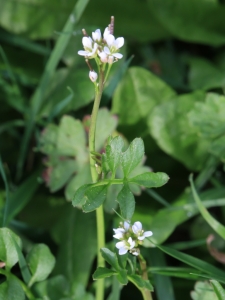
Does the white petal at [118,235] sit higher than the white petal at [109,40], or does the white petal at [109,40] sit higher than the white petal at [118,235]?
the white petal at [109,40]

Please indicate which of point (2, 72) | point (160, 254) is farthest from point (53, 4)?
point (160, 254)

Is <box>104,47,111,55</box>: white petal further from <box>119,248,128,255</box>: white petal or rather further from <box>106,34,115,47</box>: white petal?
<box>119,248,128,255</box>: white petal

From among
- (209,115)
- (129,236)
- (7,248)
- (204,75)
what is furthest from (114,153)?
(204,75)

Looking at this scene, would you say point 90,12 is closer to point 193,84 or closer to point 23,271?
point 193,84

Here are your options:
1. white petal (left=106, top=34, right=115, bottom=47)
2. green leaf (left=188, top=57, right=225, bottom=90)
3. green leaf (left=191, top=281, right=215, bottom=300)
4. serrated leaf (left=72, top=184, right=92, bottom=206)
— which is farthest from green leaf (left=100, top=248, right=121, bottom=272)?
green leaf (left=188, top=57, right=225, bottom=90)

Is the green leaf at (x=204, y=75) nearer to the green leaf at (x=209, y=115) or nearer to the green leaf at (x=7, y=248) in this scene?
the green leaf at (x=209, y=115)

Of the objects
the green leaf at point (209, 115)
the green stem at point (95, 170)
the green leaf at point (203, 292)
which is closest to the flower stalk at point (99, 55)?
the green stem at point (95, 170)
